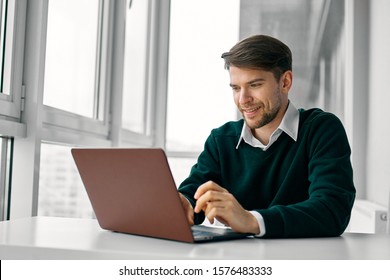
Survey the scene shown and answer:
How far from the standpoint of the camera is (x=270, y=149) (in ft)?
4.94

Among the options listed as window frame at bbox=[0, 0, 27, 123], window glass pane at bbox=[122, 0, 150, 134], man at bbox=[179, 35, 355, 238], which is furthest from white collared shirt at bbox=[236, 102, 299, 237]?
window glass pane at bbox=[122, 0, 150, 134]

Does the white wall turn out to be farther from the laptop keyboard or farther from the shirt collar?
the laptop keyboard

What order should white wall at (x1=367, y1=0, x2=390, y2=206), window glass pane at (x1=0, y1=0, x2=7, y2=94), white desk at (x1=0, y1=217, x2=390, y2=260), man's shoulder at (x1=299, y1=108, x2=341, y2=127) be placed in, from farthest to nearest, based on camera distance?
1. white wall at (x1=367, y1=0, x2=390, y2=206)
2. window glass pane at (x1=0, y1=0, x2=7, y2=94)
3. man's shoulder at (x1=299, y1=108, x2=341, y2=127)
4. white desk at (x1=0, y1=217, x2=390, y2=260)

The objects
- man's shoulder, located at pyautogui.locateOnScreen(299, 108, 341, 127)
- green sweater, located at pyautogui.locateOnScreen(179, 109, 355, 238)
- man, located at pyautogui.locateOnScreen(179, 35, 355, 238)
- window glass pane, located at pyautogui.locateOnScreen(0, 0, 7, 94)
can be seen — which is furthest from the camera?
window glass pane, located at pyautogui.locateOnScreen(0, 0, 7, 94)

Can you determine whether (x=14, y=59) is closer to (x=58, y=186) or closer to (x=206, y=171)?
(x=58, y=186)

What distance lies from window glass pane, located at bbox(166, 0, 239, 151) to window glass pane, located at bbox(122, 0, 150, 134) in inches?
8.2

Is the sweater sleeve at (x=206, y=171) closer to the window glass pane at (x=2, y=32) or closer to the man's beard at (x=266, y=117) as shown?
the man's beard at (x=266, y=117)

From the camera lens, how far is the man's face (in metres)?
1.47

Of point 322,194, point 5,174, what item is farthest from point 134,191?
point 5,174

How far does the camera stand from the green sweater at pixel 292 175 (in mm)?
1118

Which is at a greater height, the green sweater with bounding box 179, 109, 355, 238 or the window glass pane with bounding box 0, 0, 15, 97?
the window glass pane with bounding box 0, 0, 15, 97

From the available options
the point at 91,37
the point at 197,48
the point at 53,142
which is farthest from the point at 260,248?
the point at 197,48

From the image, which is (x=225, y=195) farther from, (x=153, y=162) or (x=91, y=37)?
(x=91, y=37)

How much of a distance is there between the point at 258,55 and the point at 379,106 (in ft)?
4.23
